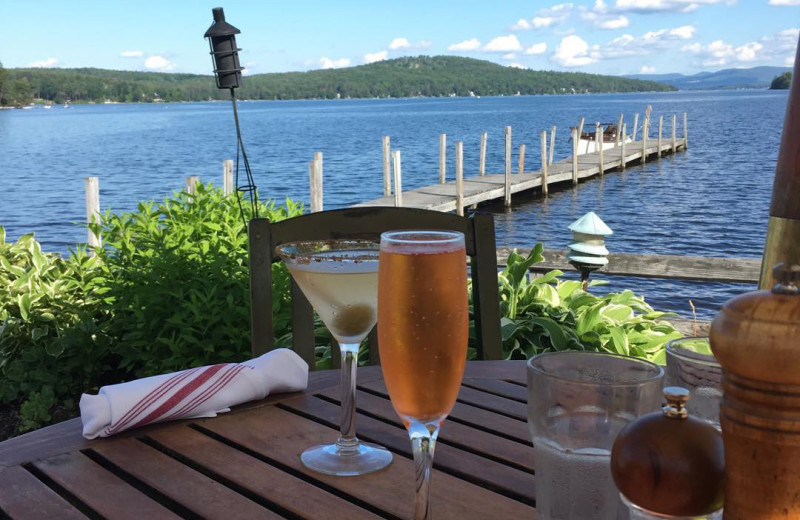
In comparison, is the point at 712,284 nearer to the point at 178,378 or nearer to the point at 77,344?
the point at 77,344

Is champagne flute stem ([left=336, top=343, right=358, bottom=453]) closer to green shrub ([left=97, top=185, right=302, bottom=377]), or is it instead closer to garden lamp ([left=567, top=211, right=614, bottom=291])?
green shrub ([left=97, top=185, right=302, bottom=377])

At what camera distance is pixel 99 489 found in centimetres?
111

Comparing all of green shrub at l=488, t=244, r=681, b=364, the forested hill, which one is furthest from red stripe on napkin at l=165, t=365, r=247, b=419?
the forested hill

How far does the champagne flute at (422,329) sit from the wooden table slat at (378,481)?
291mm

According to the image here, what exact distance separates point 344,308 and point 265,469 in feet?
0.93

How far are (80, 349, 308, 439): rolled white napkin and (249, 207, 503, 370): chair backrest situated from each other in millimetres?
578

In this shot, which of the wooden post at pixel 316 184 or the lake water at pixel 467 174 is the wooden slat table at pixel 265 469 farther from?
the lake water at pixel 467 174

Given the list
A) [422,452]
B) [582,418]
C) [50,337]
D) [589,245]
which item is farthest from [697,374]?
[589,245]

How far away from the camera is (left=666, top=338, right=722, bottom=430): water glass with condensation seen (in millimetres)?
805

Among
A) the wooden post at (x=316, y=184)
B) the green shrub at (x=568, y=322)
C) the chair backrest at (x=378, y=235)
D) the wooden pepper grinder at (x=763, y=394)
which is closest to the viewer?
the wooden pepper grinder at (x=763, y=394)

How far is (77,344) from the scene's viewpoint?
13.8 feet

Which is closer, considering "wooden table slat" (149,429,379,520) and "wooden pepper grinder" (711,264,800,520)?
"wooden pepper grinder" (711,264,800,520)

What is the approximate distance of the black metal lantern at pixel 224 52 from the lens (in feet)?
12.6

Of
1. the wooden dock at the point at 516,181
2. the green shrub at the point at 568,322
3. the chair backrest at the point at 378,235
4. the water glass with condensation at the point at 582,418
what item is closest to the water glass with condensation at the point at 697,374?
the water glass with condensation at the point at 582,418
